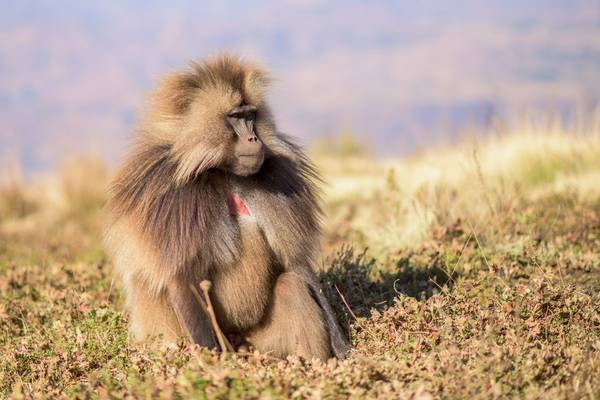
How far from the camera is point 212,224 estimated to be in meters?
3.80

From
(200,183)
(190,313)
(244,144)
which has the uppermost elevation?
(244,144)

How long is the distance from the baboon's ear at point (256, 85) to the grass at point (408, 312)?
4.19 ft

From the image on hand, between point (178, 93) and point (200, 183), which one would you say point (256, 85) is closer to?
point (178, 93)

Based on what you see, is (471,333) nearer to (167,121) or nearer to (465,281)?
(465,281)

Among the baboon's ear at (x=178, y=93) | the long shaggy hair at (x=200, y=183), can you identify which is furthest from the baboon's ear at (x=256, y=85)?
→ the baboon's ear at (x=178, y=93)

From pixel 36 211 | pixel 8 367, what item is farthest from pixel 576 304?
pixel 36 211

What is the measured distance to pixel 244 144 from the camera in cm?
383

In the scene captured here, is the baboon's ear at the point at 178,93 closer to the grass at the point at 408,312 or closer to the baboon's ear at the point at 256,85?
the baboon's ear at the point at 256,85

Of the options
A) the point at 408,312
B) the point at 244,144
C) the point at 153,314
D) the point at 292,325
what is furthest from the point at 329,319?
the point at 244,144

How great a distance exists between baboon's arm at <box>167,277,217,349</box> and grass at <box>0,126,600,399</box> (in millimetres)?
128

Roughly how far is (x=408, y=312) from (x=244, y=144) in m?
1.34

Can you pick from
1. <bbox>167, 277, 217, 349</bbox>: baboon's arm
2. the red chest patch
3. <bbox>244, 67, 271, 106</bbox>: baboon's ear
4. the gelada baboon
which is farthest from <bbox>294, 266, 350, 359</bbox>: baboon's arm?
<bbox>244, 67, 271, 106</bbox>: baboon's ear

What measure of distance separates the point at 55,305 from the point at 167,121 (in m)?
2.07

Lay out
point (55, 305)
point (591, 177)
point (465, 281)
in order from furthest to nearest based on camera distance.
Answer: point (591, 177), point (55, 305), point (465, 281)
